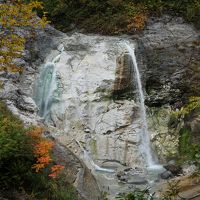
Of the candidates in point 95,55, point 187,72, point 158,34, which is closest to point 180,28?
point 158,34

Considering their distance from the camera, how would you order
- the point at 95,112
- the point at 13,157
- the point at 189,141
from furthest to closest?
the point at 95,112 → the point at 189,141 → the point at 13,157

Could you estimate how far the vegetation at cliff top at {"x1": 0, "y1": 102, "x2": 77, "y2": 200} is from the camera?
749cm

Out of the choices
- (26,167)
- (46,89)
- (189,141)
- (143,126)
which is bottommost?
(143,126)

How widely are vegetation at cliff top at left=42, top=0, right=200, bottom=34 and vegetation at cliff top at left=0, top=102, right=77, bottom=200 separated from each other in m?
8.77

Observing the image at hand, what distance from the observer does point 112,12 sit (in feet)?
55.5

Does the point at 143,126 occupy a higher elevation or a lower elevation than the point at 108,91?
lower

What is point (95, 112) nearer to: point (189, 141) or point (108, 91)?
point (108, 91)

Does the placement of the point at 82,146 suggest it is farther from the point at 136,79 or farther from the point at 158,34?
the point at 158,34

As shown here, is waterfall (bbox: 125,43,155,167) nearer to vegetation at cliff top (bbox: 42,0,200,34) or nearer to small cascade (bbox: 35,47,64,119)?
vegetation at cliff top (bbox: 42,0,200,34)

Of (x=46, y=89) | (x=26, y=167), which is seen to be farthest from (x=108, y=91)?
(x=26, y=167)

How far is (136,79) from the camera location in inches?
555

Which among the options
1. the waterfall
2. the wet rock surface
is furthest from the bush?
the waterfall

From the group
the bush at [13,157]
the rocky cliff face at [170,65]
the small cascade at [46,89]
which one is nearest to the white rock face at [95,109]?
the small cascade at [46,89]

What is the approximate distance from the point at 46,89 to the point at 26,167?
601 cm
